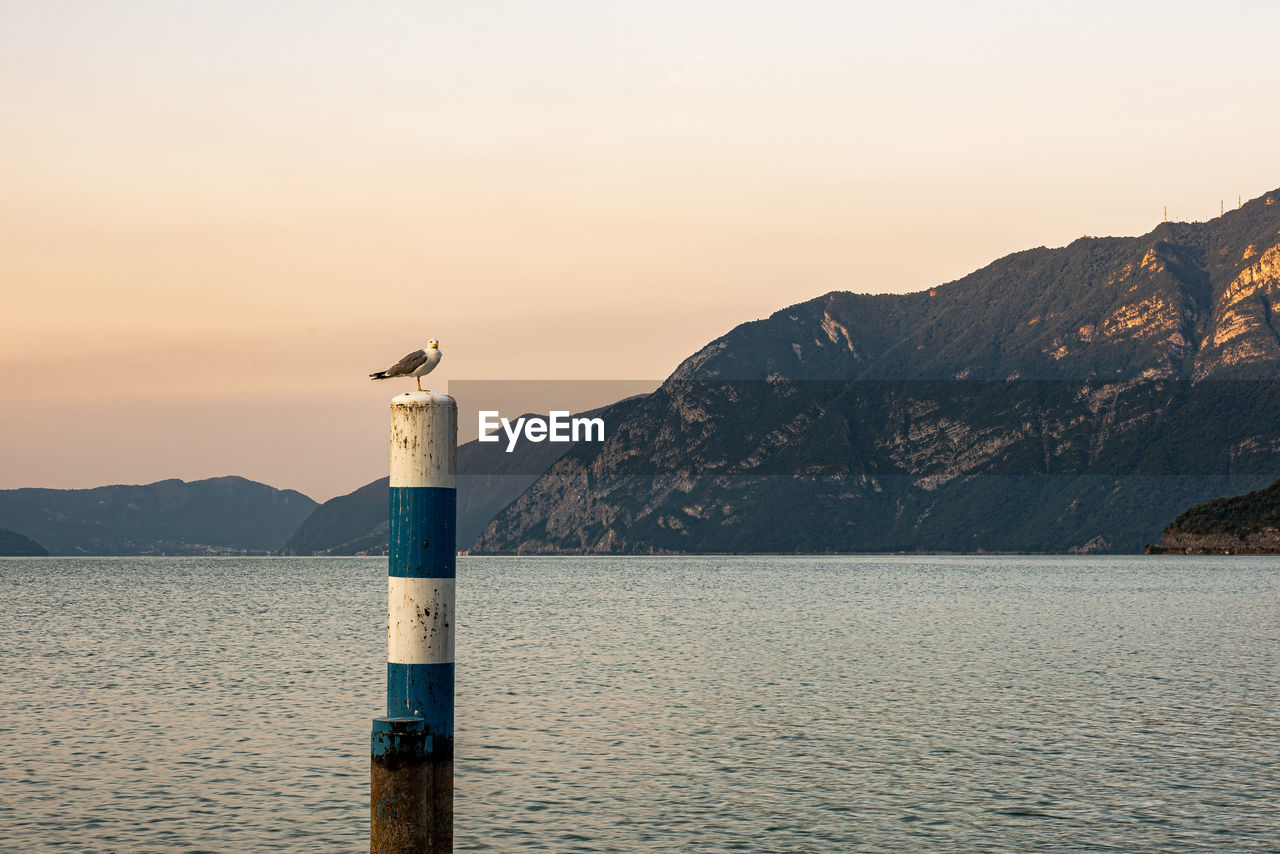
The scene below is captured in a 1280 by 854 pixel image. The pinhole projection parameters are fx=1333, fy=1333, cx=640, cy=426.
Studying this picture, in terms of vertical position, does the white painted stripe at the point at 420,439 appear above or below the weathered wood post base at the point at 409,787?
above

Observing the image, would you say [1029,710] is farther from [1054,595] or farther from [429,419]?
[1054,595]

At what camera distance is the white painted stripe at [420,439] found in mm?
10617

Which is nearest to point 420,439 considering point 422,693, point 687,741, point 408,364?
point 408,364

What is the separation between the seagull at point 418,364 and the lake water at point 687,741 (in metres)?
10.9

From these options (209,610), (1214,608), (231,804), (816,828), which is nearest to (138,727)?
(231,804)

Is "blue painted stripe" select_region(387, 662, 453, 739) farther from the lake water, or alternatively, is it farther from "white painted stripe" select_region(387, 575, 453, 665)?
the lake water

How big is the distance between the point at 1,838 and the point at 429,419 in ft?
47.3

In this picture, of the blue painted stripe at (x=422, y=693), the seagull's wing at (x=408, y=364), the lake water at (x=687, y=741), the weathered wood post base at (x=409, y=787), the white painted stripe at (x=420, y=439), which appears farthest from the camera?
the lake water at (x=687, y=741)

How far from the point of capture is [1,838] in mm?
20625

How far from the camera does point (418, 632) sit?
10.8 meters

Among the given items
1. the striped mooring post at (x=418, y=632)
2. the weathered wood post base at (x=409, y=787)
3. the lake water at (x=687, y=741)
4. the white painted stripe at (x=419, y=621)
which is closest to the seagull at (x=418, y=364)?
the striped mooring post at (x=418, y=632)

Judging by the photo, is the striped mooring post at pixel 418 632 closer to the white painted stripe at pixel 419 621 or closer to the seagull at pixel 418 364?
the white painted stripe at pixel 419 621

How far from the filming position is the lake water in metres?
21.4

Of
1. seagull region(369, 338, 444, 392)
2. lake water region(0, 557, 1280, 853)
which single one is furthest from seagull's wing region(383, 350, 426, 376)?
lake water region(0, 557, 1280, 853)
